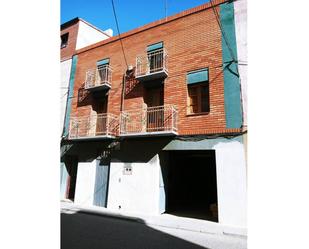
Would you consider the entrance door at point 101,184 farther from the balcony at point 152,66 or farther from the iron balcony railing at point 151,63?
the iron balcony railing at point 151,63

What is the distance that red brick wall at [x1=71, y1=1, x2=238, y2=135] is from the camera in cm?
832

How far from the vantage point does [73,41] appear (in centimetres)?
1412

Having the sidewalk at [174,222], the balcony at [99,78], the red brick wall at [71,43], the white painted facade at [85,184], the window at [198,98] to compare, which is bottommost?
the sidewalk at [174,222]

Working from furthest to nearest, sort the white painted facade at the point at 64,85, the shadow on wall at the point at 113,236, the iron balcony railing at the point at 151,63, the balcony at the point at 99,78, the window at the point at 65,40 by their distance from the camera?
the window at the point at 65,40 → the white painted facade at the point at 64,85 → the balcony at the point at 99,78 → the iron balcony railing at the point at 151,63 → the shadow on wall at the point at 113,236

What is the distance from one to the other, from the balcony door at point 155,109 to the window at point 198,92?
127 cm

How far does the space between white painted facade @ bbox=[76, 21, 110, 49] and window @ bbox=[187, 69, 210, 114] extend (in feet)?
28.1

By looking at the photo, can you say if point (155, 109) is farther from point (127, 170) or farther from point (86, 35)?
point (86, 35)

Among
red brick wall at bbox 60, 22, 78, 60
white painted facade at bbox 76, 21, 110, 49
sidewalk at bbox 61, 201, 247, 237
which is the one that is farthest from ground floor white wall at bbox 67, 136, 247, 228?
white painted facade at bbox 76, 21, 110, 49


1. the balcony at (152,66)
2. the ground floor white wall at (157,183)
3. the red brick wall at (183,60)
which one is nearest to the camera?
the ground floor white wall at (157,183)

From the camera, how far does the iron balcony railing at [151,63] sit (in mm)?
9586

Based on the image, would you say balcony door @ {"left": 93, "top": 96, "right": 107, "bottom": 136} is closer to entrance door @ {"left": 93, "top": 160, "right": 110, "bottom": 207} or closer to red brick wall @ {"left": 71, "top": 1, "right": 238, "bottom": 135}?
red brick wall @ {"left": 71, "top": 1, "right": 238, "bottom": 135}

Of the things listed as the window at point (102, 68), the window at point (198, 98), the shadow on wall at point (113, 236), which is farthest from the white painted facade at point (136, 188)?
the window at point (102, 68)

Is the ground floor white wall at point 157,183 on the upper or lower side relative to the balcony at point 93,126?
lower
